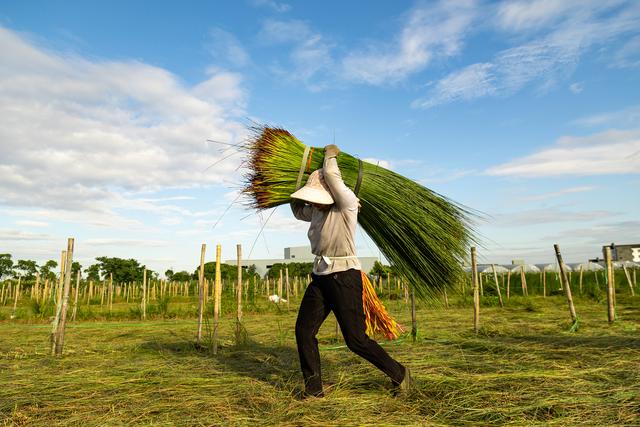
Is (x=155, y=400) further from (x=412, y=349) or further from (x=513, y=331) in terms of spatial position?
(x=513, y=331)

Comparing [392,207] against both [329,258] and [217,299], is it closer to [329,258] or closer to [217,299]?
[329,258]

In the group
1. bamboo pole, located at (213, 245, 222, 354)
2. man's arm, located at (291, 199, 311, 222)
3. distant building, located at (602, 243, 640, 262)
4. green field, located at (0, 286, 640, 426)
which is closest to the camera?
green field, located at (0, 286, 640, 426)

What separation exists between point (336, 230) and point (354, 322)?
52cm

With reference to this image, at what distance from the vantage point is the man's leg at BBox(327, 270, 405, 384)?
2527 millimetres

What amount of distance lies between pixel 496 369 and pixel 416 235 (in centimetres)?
122

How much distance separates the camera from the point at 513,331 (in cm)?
611

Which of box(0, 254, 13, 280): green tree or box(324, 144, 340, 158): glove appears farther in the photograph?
box(0, 254, 13, 280): green tree

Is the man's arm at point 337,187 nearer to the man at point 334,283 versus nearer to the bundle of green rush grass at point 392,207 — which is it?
the man at point 334,283

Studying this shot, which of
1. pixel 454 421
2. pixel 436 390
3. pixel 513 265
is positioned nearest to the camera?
pixel 454 421

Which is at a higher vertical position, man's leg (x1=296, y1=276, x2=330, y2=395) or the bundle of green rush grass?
the bundle of green rush grass

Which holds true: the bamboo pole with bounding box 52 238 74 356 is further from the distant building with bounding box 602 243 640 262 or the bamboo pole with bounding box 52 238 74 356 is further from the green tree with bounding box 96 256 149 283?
the green tree with bounding box 96 256 149 283

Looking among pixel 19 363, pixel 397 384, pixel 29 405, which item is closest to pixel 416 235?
pixel 397 384

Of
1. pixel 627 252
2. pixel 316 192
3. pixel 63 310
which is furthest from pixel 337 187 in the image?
pixel 627 252

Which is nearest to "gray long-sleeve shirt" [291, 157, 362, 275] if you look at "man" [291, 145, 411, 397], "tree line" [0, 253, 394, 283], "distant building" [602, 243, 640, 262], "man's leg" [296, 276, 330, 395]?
"man" [291, 145, 411, 397]
